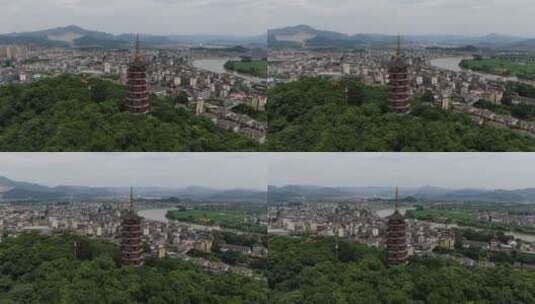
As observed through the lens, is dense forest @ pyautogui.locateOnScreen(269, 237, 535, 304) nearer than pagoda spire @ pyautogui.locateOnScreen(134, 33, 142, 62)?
Yes

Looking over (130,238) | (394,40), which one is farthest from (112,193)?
(394,40)

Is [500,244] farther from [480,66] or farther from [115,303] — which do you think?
[115,303]

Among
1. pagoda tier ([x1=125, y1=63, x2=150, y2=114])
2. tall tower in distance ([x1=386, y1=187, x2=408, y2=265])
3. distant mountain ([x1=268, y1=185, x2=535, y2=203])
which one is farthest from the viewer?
tall tower in distance ([x1=386, y1=187, x2=408, y2=265])

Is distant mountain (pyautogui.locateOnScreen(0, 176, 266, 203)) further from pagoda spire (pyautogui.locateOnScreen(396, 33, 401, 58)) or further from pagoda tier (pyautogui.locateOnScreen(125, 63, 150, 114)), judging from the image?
pagoda spire (pyautogui.locateOnScreen(396, 33, 401, 58))

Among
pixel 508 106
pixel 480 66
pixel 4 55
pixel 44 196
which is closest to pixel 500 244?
pixel 508 106

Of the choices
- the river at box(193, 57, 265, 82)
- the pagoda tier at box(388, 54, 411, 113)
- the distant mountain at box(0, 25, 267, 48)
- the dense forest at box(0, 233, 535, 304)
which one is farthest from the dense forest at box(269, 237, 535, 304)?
the distant mountain at box(0, 25, 267, 48)

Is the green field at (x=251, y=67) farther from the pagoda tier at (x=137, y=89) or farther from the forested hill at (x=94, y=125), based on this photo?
the pagoda tier at (x=137, y=89)
